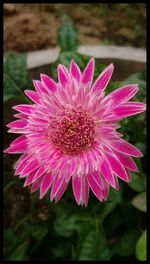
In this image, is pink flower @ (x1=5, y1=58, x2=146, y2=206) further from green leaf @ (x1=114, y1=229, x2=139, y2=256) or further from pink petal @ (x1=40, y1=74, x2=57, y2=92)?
green leaf @ (x1=114, y1=229, x2=139, y2=256)

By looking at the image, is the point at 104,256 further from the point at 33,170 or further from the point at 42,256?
the point at 33,170

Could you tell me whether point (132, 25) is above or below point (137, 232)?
above

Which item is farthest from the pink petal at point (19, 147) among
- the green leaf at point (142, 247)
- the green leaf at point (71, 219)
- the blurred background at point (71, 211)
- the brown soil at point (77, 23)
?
the brown soil at point (77, 23)

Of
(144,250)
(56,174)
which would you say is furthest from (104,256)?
(56,174)

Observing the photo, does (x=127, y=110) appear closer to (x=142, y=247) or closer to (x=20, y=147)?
(x=20, y=147)

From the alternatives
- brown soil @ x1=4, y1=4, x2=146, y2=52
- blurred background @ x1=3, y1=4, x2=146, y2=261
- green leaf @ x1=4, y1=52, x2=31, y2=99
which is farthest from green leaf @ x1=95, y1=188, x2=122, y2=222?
brown soil @ x1=4, y1=4, x2=146, y2=52

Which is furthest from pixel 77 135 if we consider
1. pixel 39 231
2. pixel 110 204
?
pixel 39 231
